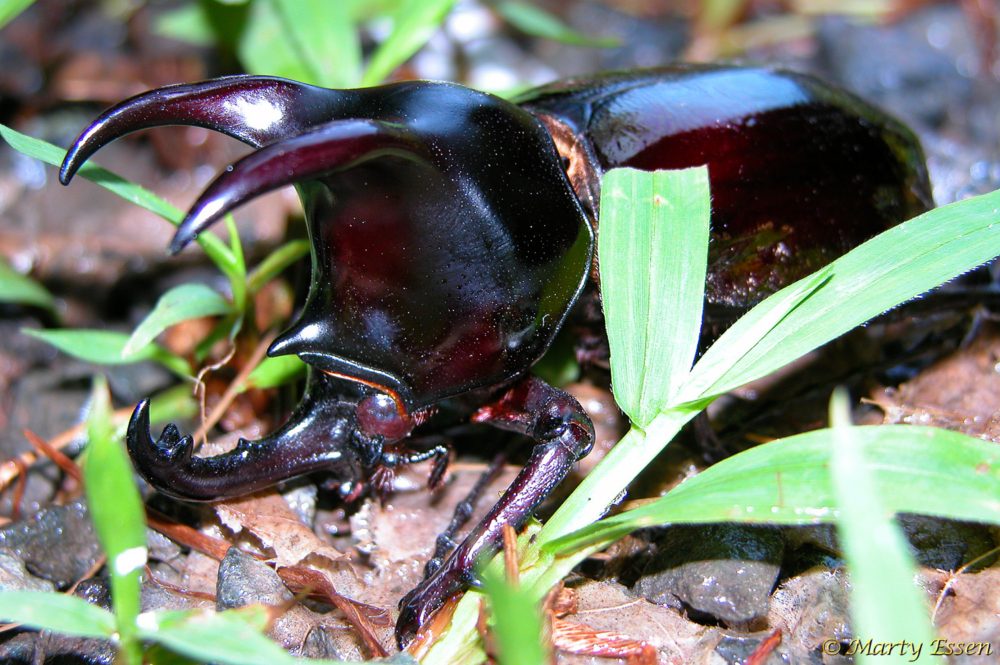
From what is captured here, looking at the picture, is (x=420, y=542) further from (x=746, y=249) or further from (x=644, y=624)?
(x=746, y=249)

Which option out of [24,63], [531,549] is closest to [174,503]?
[531,549]

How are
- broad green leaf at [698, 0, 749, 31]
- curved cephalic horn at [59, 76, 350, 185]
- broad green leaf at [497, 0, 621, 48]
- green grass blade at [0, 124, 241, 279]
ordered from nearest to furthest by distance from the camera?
1. curved cephalic horn at [59, 76, 350, 185]
2. green grass blade at [0, 124, 241, 279]
3. broad green leaf at [497, 0, 621, 48]
4. broad green leaf at [698, 0, 749, 31]

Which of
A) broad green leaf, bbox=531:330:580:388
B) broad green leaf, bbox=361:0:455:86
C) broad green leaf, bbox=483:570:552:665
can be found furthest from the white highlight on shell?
broad green leaf, bbox=361:0:455:86

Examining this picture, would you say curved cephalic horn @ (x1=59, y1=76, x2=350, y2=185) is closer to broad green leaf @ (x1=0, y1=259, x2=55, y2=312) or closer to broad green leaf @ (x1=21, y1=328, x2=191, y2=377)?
broad green leaf @ (x1=21, y1=328, x2=191, y2=377)

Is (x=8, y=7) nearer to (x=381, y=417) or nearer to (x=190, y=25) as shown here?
(x=190, y=25)

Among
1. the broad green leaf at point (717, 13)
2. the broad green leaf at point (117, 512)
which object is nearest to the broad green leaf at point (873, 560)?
the broad green leaf at point (117, 512)

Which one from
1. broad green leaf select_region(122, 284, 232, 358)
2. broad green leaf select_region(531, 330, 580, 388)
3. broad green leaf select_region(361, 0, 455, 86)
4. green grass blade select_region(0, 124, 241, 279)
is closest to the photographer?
green grass blade select_region(0, 124, 241, 279)
